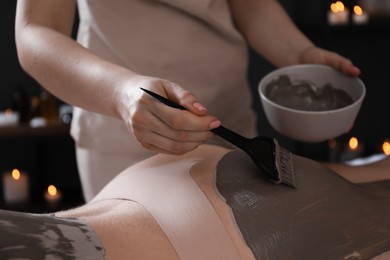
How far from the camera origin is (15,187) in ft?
11.3

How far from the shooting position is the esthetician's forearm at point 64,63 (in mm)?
1189

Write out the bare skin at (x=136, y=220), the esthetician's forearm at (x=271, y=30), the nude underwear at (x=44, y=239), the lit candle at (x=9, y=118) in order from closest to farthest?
the nude underwear at (x=44, y=239) < the bare skin at (x=136, y=220) < the esthetician's forearm at (x=271, y=30) < the lit candle at (x=9, y=118)

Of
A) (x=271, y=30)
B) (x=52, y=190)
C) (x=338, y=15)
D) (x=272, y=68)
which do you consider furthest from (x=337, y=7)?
(x=271, y=30)

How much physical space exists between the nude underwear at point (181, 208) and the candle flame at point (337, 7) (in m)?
2.57

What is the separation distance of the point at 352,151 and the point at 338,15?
0.68 meters

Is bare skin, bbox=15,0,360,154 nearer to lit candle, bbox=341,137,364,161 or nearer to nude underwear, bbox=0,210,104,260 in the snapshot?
nude underwear, bbox=0,210,104,260

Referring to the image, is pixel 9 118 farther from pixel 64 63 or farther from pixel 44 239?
→ pixel 44 239

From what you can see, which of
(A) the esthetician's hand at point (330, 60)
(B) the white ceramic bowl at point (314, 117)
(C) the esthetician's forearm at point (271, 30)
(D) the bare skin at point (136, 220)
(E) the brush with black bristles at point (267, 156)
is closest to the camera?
(D) the bare skin at point (136, 220)

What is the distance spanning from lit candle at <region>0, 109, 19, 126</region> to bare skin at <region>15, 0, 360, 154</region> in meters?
1.91

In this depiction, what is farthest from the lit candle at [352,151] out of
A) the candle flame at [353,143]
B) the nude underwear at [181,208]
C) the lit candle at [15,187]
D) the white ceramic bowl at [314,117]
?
the nude underwear at [181,208]

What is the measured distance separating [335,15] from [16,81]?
1.64 metres

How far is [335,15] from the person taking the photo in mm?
3574

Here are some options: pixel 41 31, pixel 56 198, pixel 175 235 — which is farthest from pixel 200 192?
pixel 56 198

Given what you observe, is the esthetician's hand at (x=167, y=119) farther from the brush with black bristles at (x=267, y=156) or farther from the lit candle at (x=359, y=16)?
the lit candle at (x=359, y=16)
